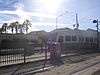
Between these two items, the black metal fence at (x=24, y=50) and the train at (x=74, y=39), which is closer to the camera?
the black metal fence at (x=24, y=50)

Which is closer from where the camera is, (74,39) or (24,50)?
(24,50)

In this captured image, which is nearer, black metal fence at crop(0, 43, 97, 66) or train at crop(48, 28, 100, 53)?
black metal fence at crop(0, 43, 97, 66)

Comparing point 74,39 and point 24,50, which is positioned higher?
point 74,39

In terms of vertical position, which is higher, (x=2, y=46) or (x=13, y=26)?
(x=13, y=26)

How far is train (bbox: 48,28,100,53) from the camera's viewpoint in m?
21.7

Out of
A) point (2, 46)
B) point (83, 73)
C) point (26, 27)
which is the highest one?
point (26, 27)

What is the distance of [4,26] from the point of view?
88.6 meters

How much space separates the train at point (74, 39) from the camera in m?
21.7

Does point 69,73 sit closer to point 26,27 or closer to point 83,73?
point 83,73

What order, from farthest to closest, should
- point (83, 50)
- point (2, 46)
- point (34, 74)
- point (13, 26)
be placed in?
point (13, 26)
point (83, 50)
point (2, 46)
point (34, 74)

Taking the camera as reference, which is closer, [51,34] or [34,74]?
[34,74]

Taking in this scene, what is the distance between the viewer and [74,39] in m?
28.9

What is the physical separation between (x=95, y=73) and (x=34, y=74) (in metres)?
3.10

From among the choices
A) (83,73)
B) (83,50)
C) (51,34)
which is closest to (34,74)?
(83,73)
